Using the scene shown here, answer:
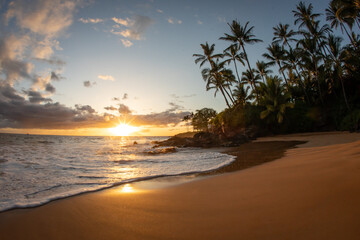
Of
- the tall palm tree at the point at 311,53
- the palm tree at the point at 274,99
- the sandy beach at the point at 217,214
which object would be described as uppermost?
the tall palm tree at the point at 311,53

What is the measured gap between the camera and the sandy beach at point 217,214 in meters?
1.47

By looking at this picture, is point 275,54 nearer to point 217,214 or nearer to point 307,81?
point 307,81

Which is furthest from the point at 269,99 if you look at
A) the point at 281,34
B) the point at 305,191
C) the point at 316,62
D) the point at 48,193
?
the point at 48,193

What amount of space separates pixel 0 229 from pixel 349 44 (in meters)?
34.0

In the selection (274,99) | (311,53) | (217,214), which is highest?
(311,53)

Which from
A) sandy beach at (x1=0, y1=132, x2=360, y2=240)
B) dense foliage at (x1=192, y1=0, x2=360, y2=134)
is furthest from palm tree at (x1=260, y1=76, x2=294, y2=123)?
sandy beach at (x1=0, y1=132, x2=360, y2=240)

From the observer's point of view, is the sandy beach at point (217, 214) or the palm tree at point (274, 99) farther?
the palm tree at point (274, 99)

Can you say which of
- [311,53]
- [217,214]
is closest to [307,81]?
[311,53]

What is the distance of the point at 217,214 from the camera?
1.87m

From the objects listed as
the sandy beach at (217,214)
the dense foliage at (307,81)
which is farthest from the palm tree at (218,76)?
the sandy beach at (217,214)

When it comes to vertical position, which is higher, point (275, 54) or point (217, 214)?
point (275, 54)

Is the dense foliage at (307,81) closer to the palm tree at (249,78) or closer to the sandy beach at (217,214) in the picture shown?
the palm tree at (249,78)

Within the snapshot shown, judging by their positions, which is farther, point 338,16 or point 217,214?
point 338,16

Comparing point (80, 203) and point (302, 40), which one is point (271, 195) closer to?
point (80, 203)
